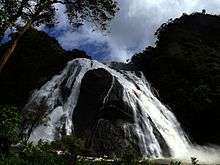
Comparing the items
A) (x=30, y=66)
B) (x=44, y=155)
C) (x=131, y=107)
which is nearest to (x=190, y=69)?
(x=131, y=107)


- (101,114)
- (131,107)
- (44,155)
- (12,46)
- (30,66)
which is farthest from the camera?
(30,66)

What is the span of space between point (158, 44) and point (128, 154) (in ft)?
137

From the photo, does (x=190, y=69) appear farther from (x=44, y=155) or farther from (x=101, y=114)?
(x=44, y=155)

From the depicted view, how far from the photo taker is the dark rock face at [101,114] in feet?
116

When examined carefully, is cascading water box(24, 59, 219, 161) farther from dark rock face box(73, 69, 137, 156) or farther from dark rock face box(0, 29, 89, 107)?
dark rock face box(0, 29, 89, 107)

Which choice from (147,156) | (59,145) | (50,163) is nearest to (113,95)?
(147,156)

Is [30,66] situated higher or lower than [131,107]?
higher

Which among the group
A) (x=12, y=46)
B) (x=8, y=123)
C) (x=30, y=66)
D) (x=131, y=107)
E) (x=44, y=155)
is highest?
(x=30, y=66)

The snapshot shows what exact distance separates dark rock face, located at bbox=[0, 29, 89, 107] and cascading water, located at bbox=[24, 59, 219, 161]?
213 cm

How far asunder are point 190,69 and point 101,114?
1699cm

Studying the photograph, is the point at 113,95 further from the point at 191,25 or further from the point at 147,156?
the point at 191,25

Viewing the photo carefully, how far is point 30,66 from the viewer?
49.2m

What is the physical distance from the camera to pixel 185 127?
44.2m

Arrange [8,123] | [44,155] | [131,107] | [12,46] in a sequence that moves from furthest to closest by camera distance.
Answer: [131,107], [8,123], [12,46], [44,155]
